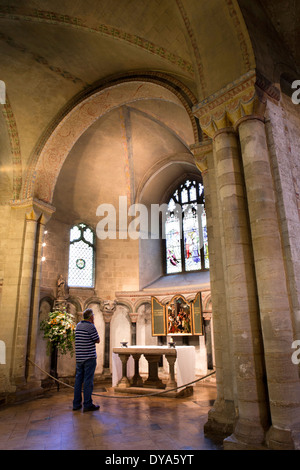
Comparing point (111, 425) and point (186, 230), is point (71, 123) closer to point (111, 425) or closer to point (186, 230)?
point (186, 230)

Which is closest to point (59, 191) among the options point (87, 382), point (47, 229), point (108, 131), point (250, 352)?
point (47, 229)

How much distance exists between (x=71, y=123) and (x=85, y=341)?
6.36 meters

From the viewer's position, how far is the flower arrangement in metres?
9.34

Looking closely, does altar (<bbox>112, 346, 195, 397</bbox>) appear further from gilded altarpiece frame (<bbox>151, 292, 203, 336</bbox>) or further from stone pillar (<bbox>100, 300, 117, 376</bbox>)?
stone pillar (<bbox>100, 300, 117, 376</bbox>)

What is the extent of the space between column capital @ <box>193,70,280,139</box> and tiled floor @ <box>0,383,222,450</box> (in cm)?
432

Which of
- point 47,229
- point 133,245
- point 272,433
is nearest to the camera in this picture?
point 272,433

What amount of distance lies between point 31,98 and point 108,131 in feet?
10.0

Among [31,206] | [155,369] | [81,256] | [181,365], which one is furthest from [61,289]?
[181,365]

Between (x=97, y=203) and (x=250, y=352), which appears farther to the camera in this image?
(x=97, y=203)

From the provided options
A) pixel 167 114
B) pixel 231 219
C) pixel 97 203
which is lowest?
pixel 231 219

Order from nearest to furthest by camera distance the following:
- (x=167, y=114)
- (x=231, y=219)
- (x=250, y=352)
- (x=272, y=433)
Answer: (x=272, y=433)
(x=250, y=352)
(x=231, y=219)
(x=167, y=114)

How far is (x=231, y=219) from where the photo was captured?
4.49 metres

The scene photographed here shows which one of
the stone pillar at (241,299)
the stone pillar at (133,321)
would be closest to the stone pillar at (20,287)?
the stone pillar at (133,321)

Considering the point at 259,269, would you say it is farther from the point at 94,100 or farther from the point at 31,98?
the point at 31,98
